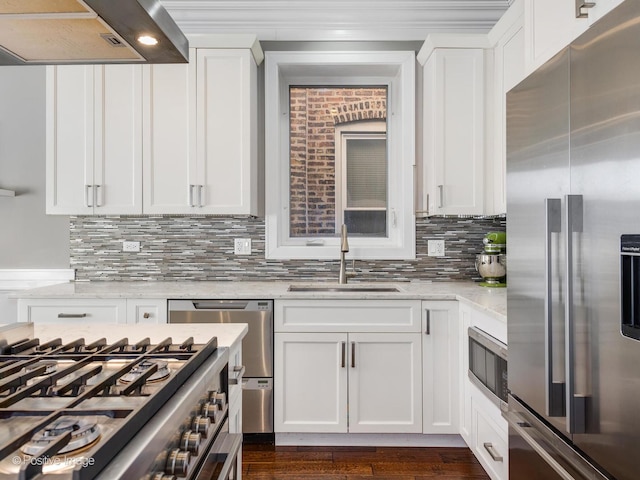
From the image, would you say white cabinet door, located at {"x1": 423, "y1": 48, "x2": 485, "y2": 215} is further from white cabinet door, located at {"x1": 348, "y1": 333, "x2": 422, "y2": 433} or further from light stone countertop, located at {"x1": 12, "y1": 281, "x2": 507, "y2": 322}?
white cabinet door, located at {"x1": 348, "y1": 333, "x2": 422, "y2": 433}

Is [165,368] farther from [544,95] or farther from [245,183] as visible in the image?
[245,183]

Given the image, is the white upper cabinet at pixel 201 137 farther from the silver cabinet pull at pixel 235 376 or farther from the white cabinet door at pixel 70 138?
the silver cabinet pull at pixel 235 376

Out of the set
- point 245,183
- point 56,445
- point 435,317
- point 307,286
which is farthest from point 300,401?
point 56,445

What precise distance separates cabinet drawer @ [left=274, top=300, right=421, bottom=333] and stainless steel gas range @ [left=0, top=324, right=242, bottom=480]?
1231 millimetres

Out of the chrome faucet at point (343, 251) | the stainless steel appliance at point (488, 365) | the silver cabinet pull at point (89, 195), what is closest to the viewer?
the stainless steel appliance at point (488, 365)

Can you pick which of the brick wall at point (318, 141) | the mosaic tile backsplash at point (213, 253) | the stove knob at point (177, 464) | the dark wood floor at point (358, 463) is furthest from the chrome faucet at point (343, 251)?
the stove knob at point (177, 464)

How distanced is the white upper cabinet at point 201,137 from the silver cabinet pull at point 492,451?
69.6 inches

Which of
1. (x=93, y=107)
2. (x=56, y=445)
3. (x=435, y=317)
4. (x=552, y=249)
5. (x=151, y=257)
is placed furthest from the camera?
(x=151, y=257)

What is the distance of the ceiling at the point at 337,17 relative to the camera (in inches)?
114

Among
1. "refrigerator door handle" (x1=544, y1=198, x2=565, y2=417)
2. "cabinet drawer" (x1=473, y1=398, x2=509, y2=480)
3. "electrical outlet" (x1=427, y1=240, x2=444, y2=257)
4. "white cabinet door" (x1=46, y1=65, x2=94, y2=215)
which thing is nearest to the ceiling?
"white cabinet door" (x1=46, y1=65, x2=94, y2=215)

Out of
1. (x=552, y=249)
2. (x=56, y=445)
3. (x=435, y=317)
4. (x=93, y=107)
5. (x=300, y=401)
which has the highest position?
(x=93, y=107)

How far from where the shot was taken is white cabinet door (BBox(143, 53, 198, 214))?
268 centimetres

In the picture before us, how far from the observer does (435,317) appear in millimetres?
2455

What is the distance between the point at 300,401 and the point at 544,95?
6.35 ft
